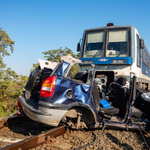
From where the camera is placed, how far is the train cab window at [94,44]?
7.39 metres

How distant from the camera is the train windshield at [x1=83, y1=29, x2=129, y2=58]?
7.08 metres

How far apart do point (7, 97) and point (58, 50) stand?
939 cm

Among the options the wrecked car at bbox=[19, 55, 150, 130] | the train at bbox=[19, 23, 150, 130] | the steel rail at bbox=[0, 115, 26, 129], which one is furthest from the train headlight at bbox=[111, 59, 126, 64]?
the steel rail at bbox=[0, 115, 26, 129]

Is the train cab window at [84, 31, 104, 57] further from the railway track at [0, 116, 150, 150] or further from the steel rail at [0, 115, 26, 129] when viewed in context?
the steel rail at [0, 115, 26, 129]

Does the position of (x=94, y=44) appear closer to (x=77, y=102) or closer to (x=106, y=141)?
(x=77, y=102)

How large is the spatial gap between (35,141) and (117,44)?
5.57 meters

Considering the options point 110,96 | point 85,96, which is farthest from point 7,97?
point 85,96

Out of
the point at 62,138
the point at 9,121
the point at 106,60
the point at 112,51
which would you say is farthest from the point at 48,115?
the point at 112,51

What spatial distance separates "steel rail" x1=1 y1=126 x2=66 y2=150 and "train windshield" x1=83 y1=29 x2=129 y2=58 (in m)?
4.41

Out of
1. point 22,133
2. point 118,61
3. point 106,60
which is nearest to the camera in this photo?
point 22,133

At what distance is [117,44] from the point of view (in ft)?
23.6

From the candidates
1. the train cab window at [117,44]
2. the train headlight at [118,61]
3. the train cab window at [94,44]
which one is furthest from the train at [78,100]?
the train cab window at [94,44]

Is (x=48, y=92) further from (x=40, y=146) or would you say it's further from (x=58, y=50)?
(x=58, y=50)

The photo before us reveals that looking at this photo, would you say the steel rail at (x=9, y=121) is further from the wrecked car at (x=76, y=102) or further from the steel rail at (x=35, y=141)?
the steel rail at (x=35, y=141)
